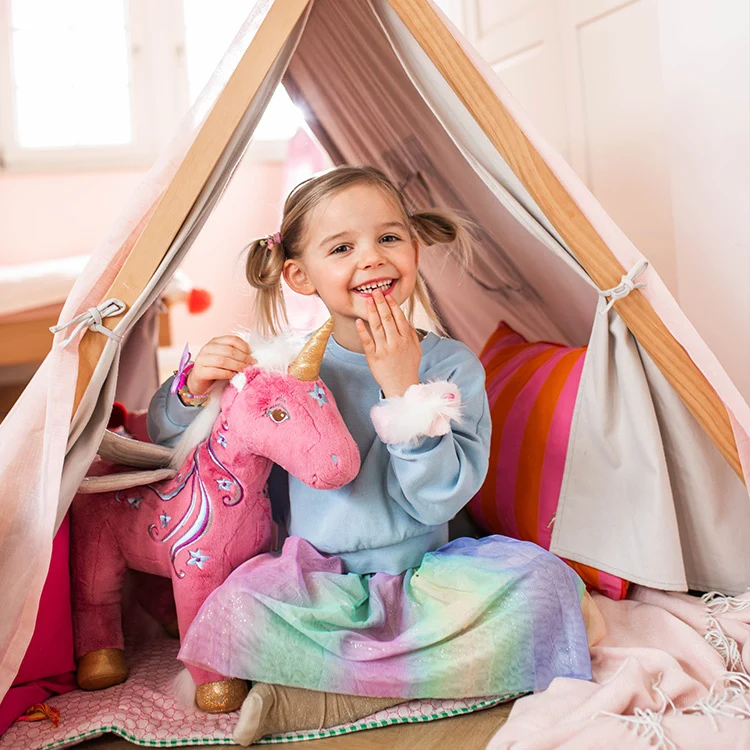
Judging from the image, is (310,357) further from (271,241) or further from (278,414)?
(271,241)

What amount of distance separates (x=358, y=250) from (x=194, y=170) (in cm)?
32

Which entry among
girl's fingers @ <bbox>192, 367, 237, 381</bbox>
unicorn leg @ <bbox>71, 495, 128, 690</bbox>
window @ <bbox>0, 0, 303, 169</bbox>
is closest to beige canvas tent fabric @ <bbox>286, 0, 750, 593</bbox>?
girl's fingers @ <bbox>192, 367, 237, 381</bbox>

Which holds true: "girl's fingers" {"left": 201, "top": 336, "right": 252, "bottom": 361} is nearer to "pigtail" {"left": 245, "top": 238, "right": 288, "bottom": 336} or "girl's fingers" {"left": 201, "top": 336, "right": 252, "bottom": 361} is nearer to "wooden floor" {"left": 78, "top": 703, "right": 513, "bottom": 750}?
"pigtail" {"left": 245, "top": 238, "right": 288, "bottom": 336}

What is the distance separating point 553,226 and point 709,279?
2.67 feet

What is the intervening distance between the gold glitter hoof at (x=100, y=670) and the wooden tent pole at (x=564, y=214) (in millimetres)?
1034

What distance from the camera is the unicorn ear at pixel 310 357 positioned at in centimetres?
133

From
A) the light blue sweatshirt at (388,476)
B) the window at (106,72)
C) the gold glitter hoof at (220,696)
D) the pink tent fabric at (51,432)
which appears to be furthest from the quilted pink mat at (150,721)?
the window at (106,72)

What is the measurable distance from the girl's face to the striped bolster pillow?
1.35 ft

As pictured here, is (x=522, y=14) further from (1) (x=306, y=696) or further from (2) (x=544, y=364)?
(1) (x=306, y=696)

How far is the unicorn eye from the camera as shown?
131 centimetres

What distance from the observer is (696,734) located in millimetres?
1087

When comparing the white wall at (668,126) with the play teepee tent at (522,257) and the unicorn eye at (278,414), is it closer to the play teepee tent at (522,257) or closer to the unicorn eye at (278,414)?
the play teepee tent at (522,257)

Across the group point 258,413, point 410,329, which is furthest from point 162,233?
point 410,329

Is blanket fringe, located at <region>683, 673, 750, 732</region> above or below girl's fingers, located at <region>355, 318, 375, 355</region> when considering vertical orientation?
below
